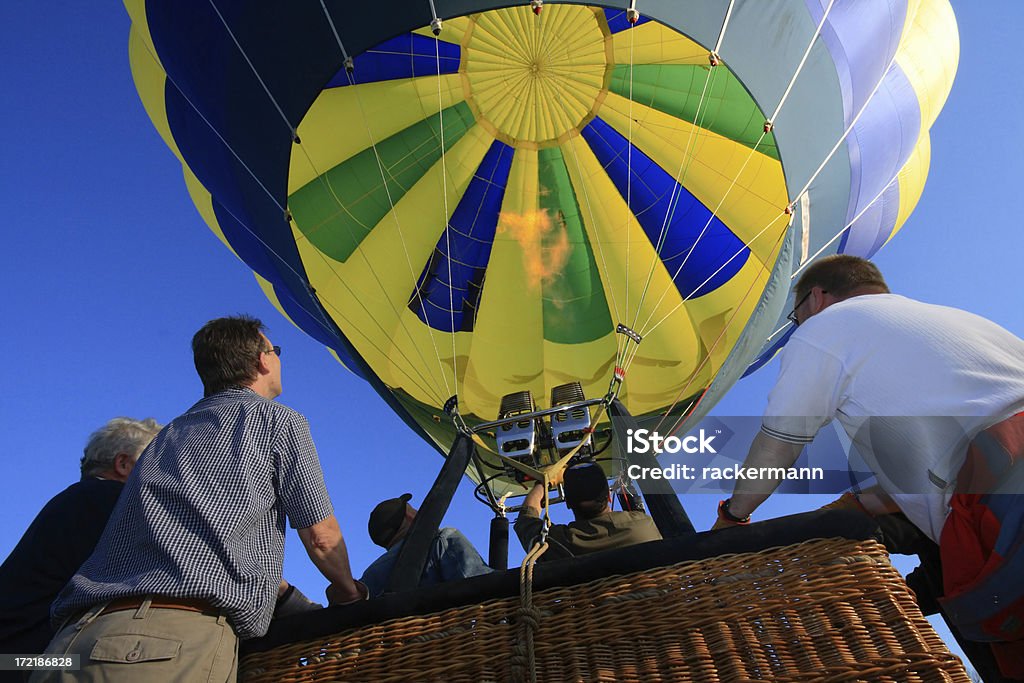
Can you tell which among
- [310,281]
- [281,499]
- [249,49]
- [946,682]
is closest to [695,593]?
[946,682]

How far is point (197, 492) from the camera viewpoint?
1265mm

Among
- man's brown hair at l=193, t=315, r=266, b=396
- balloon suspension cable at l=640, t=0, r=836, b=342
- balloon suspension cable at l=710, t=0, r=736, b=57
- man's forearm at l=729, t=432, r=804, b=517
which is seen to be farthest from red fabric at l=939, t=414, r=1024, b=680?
balloon suspension cable at l=640, t=0, r=836, b=342

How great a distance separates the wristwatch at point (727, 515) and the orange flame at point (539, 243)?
405cm

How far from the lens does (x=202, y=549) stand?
48.0 inches

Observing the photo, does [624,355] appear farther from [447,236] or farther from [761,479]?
[761,479]

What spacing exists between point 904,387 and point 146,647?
1.27 m

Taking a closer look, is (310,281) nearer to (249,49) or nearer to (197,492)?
(249,49)

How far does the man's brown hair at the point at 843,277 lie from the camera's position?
161 centimetres

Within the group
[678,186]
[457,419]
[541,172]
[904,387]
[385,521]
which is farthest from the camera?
[541,172]

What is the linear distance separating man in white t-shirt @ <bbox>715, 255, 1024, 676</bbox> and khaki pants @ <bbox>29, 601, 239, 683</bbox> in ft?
2.82

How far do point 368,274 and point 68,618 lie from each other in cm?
396

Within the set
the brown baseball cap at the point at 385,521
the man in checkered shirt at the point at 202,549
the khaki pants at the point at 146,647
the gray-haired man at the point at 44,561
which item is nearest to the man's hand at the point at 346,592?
the man in checkered shirt at the point at 202,549

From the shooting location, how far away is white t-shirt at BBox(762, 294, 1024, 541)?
1216 mm

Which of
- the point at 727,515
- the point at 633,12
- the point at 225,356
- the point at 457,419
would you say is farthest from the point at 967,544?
the point at 633,12
